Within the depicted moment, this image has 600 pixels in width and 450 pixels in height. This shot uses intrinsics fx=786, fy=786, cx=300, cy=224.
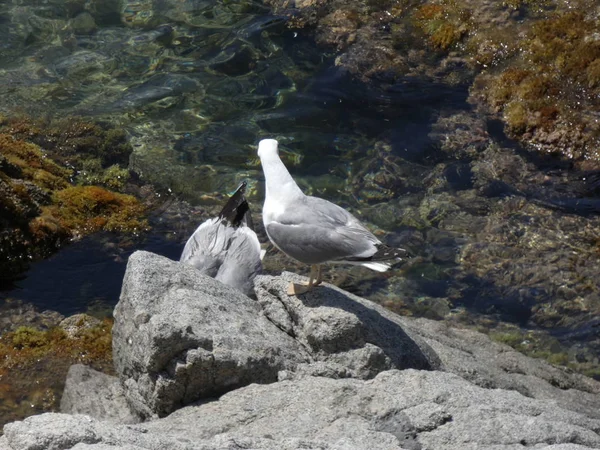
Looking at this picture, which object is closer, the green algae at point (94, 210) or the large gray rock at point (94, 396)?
the large gray rock at point (94, 396)

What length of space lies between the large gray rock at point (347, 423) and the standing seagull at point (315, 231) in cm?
91

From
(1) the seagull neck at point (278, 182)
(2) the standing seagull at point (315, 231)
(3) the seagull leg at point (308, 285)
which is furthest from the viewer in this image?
(3) the seagull leg at point (308, 285)

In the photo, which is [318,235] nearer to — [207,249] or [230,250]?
[230,250]

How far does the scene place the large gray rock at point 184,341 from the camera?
17.2ft

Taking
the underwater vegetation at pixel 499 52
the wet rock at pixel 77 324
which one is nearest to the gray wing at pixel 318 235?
the wet rock at pixel 77 324

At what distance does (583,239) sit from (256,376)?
5614mm

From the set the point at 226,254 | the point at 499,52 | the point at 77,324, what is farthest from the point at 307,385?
the point at 499,52

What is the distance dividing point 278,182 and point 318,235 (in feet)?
1.86

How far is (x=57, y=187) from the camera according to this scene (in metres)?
10.0

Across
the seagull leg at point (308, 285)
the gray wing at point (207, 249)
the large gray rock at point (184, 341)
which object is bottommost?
the gray wing at point (207, 249)

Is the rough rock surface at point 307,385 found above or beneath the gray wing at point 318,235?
beneath

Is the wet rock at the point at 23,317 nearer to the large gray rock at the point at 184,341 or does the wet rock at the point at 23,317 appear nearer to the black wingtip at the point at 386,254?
the large gray rock at the point at 184,341

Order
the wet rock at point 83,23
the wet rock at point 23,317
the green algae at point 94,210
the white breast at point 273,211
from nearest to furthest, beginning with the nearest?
the white breast at point 273,211, the wet rock at point 23,317, the green algae at point 94,210, the wet rock at point 83,23

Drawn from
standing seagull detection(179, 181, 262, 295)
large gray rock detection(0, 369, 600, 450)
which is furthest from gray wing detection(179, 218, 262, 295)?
large gray rock detection(0, 369, 600, 450)
